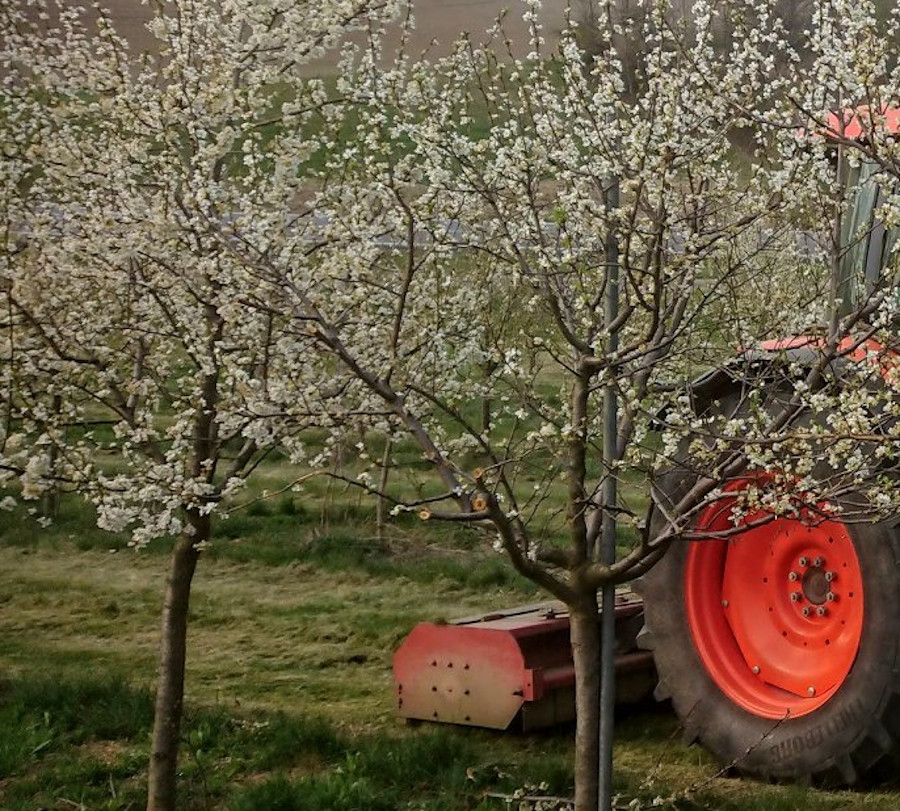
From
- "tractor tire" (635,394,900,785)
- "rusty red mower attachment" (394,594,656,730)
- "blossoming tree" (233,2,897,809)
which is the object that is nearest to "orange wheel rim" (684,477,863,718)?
"tractor tire" (635,394,900,785)

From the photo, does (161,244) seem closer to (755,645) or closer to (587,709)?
(587,709)

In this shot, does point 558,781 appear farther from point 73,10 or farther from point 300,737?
point 73,10

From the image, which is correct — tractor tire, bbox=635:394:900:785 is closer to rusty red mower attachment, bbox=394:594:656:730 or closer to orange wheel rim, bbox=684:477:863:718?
orange wheel rim, bbox=684:477:863:718

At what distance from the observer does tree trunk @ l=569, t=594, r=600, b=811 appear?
5.38 meters

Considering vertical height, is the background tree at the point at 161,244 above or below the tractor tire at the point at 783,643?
above

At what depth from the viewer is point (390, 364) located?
551 cm

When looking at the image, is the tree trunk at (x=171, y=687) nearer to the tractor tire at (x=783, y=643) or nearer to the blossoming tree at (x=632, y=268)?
the blossoming tree at (x=632, y=268)

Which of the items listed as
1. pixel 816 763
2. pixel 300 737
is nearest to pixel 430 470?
pixel 300 737

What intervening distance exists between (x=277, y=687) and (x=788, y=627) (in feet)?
10.7

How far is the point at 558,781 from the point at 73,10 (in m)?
4.38

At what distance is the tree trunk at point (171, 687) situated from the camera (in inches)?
260

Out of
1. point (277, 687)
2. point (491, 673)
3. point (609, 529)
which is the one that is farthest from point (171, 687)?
point (609, 529)

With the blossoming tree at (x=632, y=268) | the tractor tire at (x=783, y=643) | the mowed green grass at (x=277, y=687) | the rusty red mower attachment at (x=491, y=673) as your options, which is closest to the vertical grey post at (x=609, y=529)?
the blossoming tree at (x=632, y=268)

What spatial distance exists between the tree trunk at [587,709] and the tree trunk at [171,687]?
202 cm
